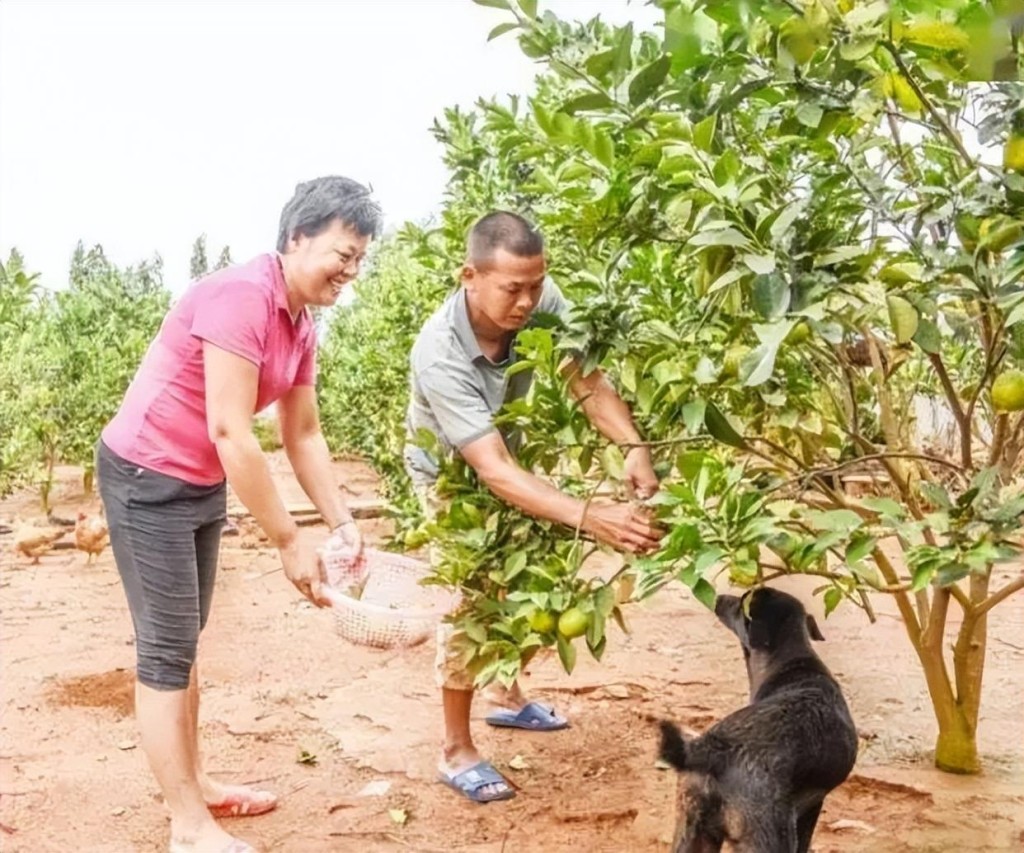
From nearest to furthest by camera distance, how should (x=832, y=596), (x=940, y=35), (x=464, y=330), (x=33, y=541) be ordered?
(x=940, y=35), (x=832, y=596), (x=464, y=330), (x=33, y=541)

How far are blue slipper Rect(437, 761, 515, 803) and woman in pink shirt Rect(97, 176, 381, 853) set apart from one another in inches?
28.6

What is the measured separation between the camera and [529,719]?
405 centimetres

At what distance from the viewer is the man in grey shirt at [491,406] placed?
104 inches

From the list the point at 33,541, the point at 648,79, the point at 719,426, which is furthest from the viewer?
the point at 33,541

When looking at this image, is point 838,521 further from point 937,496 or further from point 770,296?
point 770,296

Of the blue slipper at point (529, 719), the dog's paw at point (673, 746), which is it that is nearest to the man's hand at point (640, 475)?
the dog's paw at point (673, 746)

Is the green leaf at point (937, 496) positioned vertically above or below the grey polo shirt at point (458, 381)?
below

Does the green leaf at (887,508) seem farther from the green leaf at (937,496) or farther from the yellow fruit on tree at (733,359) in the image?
the yellow fruit on tree at (733,359)

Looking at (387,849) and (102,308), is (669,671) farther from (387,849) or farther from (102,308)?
(102,308)

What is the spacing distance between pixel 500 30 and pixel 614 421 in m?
1.01

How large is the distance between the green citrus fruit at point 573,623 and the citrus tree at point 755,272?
0.9 inches

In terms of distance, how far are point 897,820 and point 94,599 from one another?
4.67m

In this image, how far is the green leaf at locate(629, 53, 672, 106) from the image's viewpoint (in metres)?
1.93

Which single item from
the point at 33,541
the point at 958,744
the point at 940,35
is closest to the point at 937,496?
the point at 940,35
